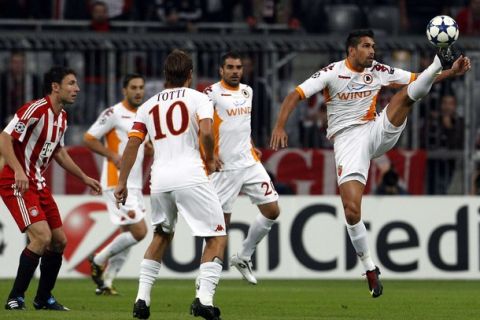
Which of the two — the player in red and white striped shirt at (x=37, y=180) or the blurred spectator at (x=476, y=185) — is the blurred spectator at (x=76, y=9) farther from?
the player in red and white striped shirt at (x=37, y=180)

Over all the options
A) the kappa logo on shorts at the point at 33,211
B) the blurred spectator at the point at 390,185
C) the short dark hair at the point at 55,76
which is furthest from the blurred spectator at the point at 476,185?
the kappa logo on shorts at the point at 33,211

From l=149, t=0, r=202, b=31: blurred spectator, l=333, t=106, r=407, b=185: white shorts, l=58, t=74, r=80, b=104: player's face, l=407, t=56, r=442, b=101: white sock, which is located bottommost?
l=333, t=106, r=407, b=185: white shorts

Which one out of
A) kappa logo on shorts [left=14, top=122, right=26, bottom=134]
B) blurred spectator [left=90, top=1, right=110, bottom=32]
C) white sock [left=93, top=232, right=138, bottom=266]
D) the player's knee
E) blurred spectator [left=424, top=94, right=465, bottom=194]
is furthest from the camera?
blurred spectator [left=90, top=1, right=110, bottom=32]

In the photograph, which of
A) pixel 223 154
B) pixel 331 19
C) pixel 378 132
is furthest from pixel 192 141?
pixel 331 19

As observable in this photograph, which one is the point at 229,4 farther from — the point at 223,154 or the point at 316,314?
the point at 316,314

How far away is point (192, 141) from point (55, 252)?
2482 millimetres

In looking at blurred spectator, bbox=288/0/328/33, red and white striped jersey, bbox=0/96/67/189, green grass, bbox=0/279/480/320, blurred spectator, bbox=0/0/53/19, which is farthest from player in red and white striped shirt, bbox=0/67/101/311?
blurred spectator, bbox=288/0/328/33

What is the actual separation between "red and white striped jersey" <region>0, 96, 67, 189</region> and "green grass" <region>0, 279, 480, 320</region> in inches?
50.6

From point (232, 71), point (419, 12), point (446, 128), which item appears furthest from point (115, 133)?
point (419, 12)

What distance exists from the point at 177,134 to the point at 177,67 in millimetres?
540

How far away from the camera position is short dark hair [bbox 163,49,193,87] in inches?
416

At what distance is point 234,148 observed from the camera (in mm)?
15219

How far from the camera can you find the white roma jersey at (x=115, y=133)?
16078 millimetres

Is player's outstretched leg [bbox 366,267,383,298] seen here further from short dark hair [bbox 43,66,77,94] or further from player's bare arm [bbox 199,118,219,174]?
short dark hair [bbox 43,66,77,94]
